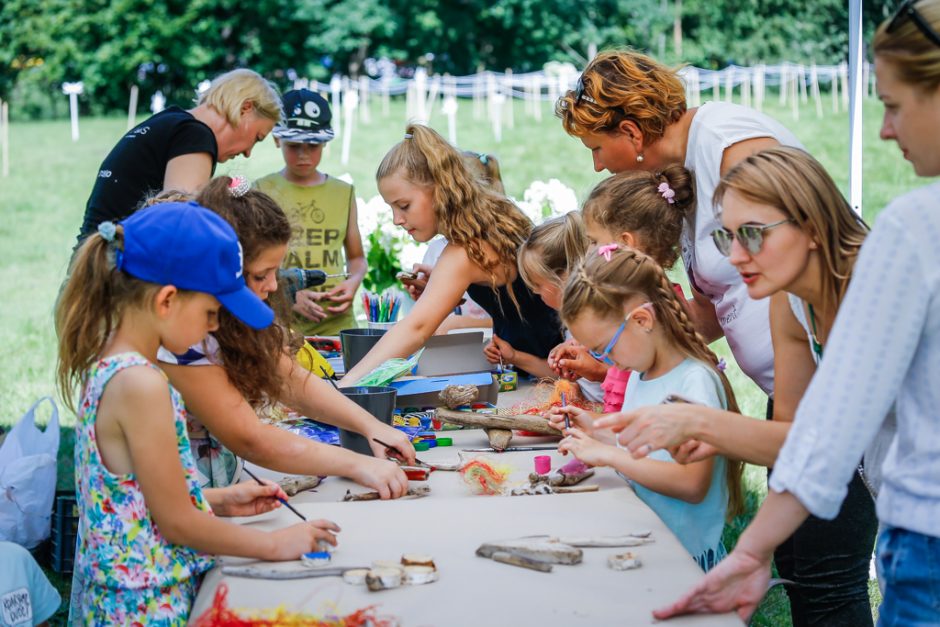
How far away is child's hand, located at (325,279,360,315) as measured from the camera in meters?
4.02

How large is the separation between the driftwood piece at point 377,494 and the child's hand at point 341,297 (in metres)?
2.08

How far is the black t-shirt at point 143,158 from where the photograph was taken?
3336 mm

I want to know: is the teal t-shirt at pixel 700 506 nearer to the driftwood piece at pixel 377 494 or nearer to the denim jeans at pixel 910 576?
the driftwood piece at pixel 377 494

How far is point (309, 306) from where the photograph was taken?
13.1 ft

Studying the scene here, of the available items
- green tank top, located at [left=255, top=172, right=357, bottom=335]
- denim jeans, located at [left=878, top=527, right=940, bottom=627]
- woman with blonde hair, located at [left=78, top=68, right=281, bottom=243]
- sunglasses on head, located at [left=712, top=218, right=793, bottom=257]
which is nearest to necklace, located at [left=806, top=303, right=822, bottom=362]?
sunglasses on head, located at [left=712, top=218, right=793, bottom=257]

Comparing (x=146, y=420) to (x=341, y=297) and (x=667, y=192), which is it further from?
(x=341, y=297)

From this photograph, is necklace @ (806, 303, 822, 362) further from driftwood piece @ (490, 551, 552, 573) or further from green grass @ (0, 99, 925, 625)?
green grass @ (0, 99, 925, 625)

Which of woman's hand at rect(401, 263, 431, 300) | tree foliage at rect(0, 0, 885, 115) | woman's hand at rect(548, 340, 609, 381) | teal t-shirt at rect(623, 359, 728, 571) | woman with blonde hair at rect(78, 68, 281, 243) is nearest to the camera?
teal t-shirt at rect(623, 359, 728, 571)

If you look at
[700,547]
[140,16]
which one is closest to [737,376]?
[700,547]

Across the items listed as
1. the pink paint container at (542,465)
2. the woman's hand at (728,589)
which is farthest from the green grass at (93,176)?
the woman's hand at (728,589)

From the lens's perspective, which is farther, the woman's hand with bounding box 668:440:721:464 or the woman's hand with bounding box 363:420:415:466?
the woman's hand with bounding box 363:420:415:466

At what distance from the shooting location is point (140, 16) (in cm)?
2922

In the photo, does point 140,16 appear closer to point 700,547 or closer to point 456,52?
point 456,52

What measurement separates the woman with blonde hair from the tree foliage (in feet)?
81.3
